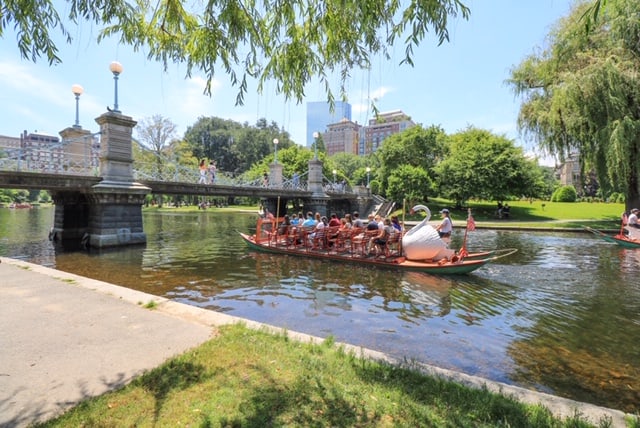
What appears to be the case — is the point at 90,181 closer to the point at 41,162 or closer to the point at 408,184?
the point at 41,162

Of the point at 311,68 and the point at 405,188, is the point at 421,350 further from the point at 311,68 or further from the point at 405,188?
the point at 405,188

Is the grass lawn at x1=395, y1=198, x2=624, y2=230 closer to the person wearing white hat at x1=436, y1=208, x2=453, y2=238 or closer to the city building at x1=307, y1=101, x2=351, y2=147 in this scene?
the person wearing white hat at x1=436, y1=208, x2=453, y2=238

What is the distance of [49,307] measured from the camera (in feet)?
21.2

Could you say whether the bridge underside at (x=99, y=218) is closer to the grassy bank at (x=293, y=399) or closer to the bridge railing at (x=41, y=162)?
the bridge railing at (x=41, y=162)

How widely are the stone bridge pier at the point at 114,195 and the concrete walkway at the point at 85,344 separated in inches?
427

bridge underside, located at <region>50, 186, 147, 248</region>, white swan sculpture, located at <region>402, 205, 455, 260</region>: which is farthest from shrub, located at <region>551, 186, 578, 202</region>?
bridge underside, located at <region>50, 186, 147, 248</region>

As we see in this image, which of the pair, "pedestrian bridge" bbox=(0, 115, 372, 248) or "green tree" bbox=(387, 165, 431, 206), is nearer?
"pedestrian bridge" bbox=(0, 115, 372, 248)

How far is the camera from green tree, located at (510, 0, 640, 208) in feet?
72.9

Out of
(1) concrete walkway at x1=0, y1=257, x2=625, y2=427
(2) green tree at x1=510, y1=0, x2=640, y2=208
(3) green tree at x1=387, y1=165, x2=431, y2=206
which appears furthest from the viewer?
(3) green tree at x1=387, y1=165, x2=431, y2=206

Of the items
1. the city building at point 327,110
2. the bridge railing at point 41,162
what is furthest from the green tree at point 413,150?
the city building at point 327,110

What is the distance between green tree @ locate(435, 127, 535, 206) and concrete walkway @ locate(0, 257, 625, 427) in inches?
1548

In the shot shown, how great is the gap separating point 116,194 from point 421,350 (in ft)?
57.0

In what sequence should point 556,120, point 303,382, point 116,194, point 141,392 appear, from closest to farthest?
1. point 141,392
2. point 303,382
3. point 116,194
4. point 556,120

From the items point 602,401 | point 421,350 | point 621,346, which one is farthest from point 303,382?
point 621,346
